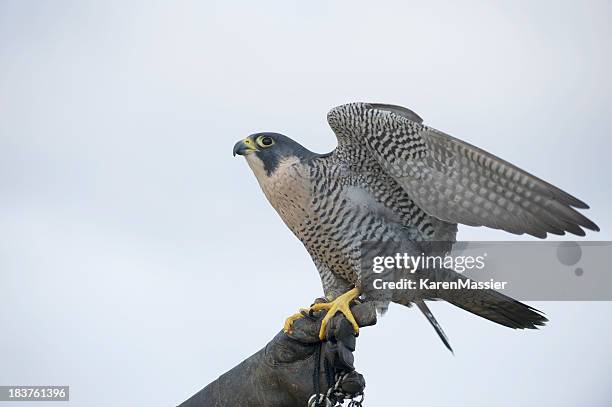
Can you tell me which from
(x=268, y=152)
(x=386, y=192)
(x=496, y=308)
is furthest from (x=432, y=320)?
(x=268, y=152)

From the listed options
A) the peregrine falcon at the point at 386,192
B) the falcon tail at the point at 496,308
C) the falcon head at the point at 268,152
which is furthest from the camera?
the falcon head at the point at 268,152

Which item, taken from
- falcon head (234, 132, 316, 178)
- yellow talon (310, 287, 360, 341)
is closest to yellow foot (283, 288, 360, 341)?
yellow talon (310, 287, 360, 341)

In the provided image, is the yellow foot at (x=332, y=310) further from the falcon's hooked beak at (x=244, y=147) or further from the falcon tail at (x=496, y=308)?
the falcon's hooked beak at (x=244, y=147)

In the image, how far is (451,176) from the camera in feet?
15.5

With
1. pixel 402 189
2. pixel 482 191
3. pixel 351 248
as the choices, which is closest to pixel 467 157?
pixel 482 191

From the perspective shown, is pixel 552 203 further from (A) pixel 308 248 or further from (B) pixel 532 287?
(A) pixel 308 248

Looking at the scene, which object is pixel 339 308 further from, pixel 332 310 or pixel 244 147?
pixel 244 147

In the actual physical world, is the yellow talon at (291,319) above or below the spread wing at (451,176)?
below

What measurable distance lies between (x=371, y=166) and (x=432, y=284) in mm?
814

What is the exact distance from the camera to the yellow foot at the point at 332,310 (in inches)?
166

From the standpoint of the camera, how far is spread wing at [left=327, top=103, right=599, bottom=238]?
443 centimetres

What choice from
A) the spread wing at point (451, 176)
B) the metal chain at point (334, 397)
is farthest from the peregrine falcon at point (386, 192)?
the metal chain at point (334, 397)

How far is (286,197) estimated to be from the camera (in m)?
5.15

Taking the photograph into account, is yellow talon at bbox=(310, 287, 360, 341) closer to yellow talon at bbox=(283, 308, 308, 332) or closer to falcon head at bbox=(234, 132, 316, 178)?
yellow talon at bbox=(283, 308, 308, 332)
